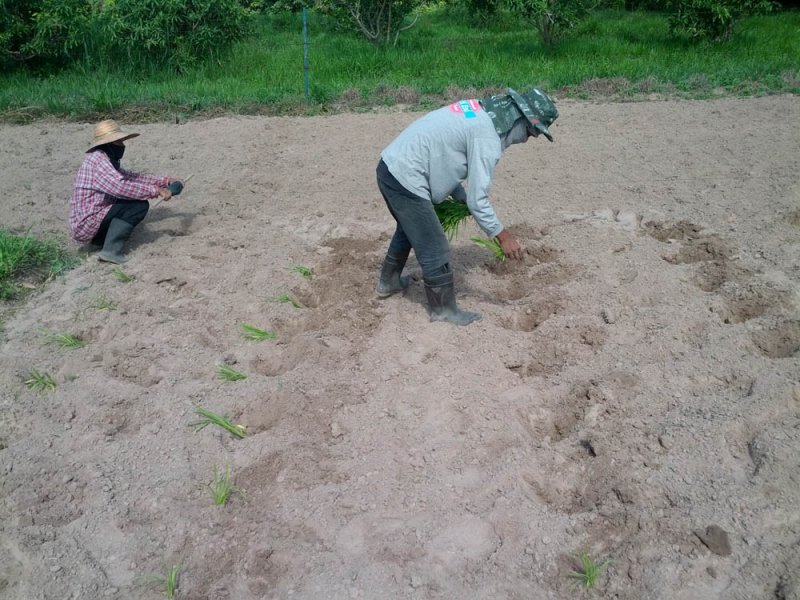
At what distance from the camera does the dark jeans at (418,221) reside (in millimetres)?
3992

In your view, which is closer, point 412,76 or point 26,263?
point 26,263

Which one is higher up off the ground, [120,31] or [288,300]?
[120,31]

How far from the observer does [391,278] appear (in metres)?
4.71

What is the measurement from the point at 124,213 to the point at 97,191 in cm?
24

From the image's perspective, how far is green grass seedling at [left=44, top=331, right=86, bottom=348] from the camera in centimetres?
434

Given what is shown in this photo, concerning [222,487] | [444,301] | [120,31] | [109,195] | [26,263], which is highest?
[120,31]

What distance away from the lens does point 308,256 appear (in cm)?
536

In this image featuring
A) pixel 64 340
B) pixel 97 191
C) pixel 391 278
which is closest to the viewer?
pixel 64 340

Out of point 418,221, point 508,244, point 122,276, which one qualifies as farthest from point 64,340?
point 508,244

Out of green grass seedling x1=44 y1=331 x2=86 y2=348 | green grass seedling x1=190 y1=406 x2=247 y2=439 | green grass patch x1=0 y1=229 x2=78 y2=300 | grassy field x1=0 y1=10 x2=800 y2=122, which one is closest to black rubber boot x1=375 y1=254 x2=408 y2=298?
green grass seedling x1=190 y1=406 x2=247 y2=439

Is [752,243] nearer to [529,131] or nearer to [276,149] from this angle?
[529,131]

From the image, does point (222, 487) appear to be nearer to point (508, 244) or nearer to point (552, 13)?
point (508, 244)

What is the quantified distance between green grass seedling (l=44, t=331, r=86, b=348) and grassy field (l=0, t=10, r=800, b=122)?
4840mm

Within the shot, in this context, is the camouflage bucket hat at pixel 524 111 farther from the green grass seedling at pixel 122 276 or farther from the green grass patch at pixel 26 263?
the green grass patch at pixel 26 263
